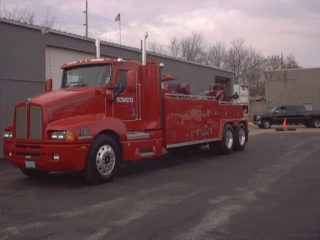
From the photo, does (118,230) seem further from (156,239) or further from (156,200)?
(156,200)

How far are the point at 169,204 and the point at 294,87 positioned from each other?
131 feet

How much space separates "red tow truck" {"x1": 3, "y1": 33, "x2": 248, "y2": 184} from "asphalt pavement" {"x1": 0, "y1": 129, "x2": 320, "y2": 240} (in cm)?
56

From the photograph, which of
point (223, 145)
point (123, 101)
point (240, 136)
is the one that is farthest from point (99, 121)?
point (240, 136)

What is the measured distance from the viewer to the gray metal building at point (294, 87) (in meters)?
42.0

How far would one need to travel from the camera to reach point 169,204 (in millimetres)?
6340

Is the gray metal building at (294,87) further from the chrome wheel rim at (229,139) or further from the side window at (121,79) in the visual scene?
the side window at (121,79)

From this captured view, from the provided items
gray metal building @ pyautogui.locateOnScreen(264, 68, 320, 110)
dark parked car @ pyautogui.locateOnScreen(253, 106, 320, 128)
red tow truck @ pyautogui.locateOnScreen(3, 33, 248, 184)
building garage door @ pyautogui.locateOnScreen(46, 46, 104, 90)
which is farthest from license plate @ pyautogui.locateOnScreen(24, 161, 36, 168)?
gray metal building @ pyautogui.locateOnScreen(264, 68, 320, 110)

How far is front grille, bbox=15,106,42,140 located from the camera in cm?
759

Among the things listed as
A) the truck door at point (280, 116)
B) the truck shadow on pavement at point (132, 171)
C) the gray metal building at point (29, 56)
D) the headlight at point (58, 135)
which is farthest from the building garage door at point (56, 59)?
the truck door at point (280, 116)

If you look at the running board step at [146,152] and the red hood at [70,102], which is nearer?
the red hood at [70,102]

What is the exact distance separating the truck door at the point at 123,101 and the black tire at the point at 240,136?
5.96 metres

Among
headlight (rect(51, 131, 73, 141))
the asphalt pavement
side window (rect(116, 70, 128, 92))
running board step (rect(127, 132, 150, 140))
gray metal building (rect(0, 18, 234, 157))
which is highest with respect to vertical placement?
gray metal building (rect(0, 18, 234, 157))

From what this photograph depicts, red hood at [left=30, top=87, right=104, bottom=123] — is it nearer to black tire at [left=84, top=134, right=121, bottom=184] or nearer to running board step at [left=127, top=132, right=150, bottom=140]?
black tire at [left=84, top=134, right=121, bottom=184]

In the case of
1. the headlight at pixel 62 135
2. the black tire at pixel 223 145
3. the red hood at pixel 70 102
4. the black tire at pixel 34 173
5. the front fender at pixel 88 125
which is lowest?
the black tire at pixel 34 173
